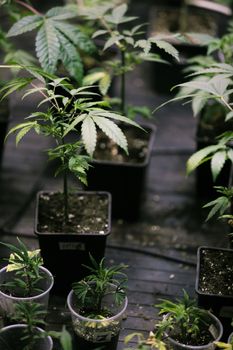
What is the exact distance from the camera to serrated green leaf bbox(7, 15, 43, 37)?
2.50 m

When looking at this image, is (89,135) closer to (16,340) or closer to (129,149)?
(16,340)

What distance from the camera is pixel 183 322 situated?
207cm

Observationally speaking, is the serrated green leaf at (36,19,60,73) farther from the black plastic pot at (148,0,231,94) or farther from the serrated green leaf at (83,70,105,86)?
the black plastic pot at (148,0,231,94)

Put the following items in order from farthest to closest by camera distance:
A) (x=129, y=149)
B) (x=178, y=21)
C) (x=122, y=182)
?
(x=178, y=21) → (x=129, y=149) → (x=122, y=182)

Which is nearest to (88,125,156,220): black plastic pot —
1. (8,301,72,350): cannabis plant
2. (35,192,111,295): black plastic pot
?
(35,192,111,295): black plastic pot

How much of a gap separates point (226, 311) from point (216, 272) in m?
0.16

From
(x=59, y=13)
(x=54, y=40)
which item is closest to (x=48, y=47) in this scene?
(x=54, y=40)

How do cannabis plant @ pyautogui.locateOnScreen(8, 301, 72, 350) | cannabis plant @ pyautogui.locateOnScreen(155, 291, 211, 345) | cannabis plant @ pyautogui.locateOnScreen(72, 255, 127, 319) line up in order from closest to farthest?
1. cannabis plant @ pyautogui.locateOnScreen(8, 301, 72, 350)
2. cannabis plant @ pyautogui.locateOnScreen(155, 291, 211, 345)
3. cannabis plant @ pyautogui.locateOnScreen(72, 255, 127, 319)

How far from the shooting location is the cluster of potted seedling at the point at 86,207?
2051mm

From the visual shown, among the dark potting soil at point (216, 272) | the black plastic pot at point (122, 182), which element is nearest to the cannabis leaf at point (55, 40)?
the black plastic pot at point (122, 182)

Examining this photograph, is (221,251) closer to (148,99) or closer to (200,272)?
(200,272)

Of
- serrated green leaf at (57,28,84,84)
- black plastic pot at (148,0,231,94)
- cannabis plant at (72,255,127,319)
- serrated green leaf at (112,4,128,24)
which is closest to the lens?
cannabis plant at (72,255,127,319)

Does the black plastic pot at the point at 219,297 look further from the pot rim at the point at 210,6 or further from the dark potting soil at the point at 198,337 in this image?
the pot rim at the point at 210,6

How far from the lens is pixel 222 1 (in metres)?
4.94
